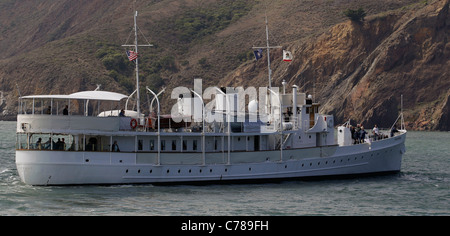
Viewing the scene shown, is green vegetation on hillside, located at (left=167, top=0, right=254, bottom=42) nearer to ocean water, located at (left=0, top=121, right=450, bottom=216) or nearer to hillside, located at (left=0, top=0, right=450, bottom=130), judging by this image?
hillside, located at (left=0, top=0, right=450, bottom=130)

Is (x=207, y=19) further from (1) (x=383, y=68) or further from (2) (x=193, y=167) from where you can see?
(2) (x=193, y=167)

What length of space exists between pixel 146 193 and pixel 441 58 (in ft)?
283

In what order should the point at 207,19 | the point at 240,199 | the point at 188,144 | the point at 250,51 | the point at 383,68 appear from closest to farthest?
the point at 240,199 < the point at 188,144 < the point at 383,68 < the point at 250,51 < the point at 207,19

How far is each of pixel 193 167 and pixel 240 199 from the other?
4.35 meters

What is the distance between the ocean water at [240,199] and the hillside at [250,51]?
Answer: 6865 cm

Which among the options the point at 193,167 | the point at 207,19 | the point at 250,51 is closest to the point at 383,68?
the point at 250,51

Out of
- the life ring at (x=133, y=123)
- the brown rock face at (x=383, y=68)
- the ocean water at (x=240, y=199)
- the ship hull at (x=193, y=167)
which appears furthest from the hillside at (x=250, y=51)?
the life ring at (x=133, y=123)

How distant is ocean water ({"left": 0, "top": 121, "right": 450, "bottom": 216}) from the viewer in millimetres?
30281

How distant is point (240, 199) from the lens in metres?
33.0

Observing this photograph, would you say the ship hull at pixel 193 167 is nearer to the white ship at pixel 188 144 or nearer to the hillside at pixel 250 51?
the white ship at pixel 188 144
